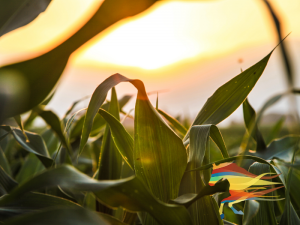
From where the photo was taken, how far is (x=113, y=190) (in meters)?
0.14

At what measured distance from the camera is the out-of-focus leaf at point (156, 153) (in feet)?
0.59

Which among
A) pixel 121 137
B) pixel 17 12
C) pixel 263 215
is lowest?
pixel 263 215

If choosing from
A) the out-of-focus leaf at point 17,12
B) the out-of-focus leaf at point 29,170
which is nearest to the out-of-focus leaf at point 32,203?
the out-of-focus leaf at point 17,12

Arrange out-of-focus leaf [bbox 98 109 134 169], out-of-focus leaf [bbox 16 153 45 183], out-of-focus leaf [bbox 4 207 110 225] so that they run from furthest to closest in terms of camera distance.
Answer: out-of-focus leaf [bbox 16 153 45 183] → out-of-focus leaf [bbox 98 109 134 169] → out-of-focus leaf [bbox 4 207 110 225]

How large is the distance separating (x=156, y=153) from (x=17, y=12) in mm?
133

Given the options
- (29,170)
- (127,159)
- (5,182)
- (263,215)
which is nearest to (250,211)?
(263,215)

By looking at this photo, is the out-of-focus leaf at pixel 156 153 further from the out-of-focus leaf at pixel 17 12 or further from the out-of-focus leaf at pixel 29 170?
the out-of-focus leaf at pixel 29 170

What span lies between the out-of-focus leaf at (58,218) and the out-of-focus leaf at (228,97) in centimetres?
13

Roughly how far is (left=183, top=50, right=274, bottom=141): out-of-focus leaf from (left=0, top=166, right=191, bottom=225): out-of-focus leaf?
86mm

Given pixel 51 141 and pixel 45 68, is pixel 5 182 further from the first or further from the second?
pixel 51 141

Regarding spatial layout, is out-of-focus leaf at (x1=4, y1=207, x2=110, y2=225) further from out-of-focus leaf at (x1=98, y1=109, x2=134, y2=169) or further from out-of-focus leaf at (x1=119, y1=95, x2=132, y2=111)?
out-of-focus leaf at (x1=119, y1=95, x2=132, y2=111)

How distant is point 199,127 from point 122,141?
8cm

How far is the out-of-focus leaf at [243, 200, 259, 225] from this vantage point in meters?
0.22

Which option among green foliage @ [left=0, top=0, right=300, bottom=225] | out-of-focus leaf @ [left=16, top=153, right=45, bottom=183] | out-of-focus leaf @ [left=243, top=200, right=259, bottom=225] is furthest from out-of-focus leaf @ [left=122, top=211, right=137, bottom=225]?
out-of-focus leaf @ [left=16, top=153, right=45, bottom=183]
